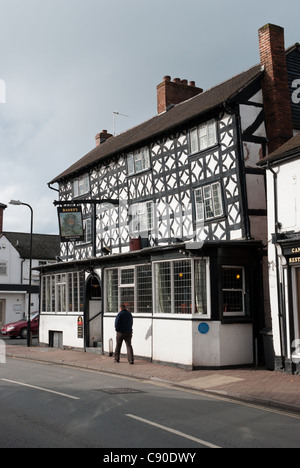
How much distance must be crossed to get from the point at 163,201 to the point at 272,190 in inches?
230

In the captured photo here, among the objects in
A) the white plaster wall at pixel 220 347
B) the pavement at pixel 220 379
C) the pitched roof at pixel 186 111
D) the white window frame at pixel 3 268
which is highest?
the pitched roof at pixel 186 111

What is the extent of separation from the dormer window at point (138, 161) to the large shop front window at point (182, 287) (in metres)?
5.45

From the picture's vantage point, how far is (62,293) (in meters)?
25.1

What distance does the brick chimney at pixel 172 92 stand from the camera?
1019 inches

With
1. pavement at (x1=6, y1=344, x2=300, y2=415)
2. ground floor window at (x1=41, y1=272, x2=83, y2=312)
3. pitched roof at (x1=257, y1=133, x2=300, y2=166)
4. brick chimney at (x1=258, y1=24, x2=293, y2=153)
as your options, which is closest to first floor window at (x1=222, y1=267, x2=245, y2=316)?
pavement at (x1=6, y1=344, x2=300, y2=415)

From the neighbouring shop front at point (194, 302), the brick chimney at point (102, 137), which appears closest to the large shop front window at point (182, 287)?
the neighbouring shop front at point (194, 302)

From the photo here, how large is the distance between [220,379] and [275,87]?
416 inches

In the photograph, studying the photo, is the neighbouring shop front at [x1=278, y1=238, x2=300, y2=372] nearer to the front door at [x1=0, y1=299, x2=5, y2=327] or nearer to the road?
the road

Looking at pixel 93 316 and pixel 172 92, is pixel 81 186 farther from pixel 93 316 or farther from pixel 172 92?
pixel 93 316

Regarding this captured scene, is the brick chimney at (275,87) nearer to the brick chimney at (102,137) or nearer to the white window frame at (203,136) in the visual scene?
the white window frame at (203,136)

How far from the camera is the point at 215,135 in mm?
18156

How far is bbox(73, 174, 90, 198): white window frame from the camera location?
25.8m

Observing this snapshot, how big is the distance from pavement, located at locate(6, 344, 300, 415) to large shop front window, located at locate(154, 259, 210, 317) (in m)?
1.97
